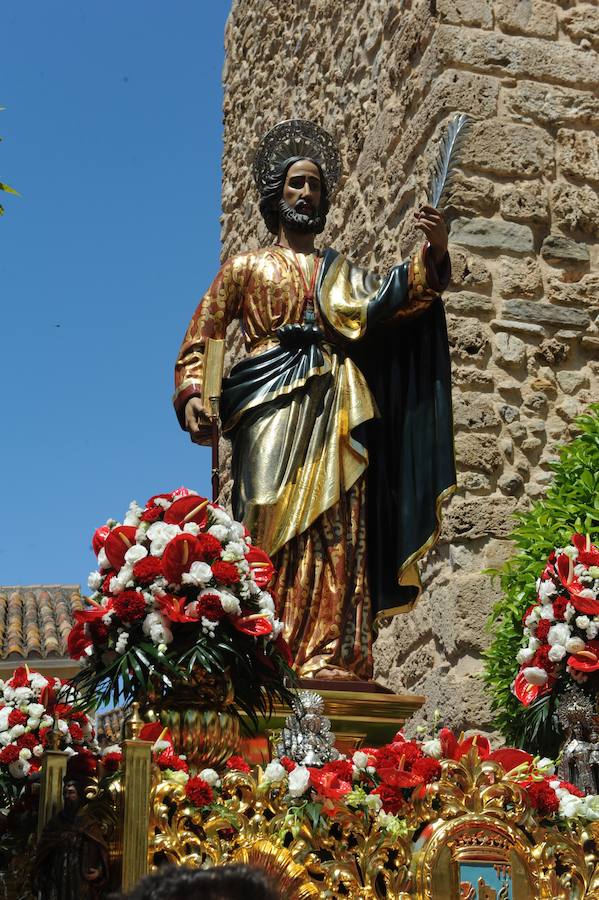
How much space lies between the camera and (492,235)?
8.81 meters

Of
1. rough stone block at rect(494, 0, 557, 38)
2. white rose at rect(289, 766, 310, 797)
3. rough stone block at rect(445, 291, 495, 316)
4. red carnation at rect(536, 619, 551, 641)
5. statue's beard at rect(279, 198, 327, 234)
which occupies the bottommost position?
white rose at rect(289, 766, 310, 797)

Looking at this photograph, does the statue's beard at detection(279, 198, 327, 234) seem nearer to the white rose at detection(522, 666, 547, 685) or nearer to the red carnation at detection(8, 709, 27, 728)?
the white rose at detection(522, 666, 547, 685)

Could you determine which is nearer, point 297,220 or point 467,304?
point 297,220

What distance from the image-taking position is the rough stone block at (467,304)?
8.61 meters

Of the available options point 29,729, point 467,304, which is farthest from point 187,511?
point 467,304

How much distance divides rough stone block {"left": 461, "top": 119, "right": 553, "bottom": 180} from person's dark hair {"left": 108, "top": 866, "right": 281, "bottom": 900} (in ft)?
23.9

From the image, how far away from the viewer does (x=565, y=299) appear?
29.1 feet

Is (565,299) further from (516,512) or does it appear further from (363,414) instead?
(363,414)

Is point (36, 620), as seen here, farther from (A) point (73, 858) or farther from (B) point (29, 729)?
(A) point (73, 858)

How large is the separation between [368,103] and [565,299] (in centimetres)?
250

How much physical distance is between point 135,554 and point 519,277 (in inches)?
184

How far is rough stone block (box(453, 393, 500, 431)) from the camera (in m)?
8.44

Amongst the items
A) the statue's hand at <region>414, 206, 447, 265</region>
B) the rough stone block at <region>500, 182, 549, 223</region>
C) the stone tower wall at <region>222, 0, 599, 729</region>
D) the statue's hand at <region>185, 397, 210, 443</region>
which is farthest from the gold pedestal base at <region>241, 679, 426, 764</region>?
the rough stone block at <region>500, 182, 549, 223</region>

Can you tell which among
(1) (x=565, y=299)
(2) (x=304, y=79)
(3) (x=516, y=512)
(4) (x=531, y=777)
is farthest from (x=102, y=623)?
(2) (x=304, y=79)
